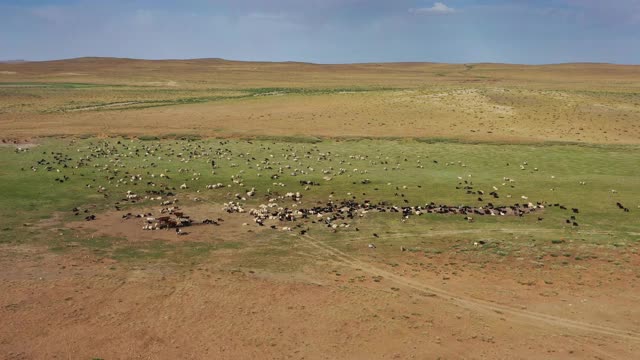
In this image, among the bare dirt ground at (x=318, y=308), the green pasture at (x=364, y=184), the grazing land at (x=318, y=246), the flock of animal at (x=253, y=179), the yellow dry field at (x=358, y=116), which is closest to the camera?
the bare dirt ground at (x=318, y=308)

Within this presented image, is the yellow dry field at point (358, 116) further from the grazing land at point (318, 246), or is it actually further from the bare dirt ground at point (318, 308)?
the bare dirt ground at point (318, 308)

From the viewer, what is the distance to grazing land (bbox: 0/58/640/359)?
16688 mm

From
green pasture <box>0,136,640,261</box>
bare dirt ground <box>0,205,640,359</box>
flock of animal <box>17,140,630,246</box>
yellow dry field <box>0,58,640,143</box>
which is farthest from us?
yellow dry field <box>0,58,640,143</box>

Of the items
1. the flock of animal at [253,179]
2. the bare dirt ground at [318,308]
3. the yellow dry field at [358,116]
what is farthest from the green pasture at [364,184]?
the yellow dry field at [358,116]

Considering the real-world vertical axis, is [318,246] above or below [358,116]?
below

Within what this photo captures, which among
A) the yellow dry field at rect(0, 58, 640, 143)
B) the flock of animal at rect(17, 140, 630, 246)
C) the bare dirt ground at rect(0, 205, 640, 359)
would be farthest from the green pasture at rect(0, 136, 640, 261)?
the yellow dry field at rect(0, 58, 640, 143)

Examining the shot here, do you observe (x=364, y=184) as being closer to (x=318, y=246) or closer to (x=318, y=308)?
(x=318, y=246)

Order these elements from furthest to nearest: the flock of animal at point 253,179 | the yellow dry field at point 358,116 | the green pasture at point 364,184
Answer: the yellow dry field at point 358,116 < the flock of animal at point 253,179 < the green pasture at point 364,184

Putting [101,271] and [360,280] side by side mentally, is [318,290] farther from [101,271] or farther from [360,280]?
[101,271]

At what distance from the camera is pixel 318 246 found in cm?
2409

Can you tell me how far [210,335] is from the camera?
16.7 m

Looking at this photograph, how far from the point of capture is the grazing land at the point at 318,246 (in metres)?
16.7

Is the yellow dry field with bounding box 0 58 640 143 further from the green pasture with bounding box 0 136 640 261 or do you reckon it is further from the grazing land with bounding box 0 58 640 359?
the green pasture with bounding box 0 136 640 261

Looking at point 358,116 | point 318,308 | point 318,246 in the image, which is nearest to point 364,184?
point 318,246
